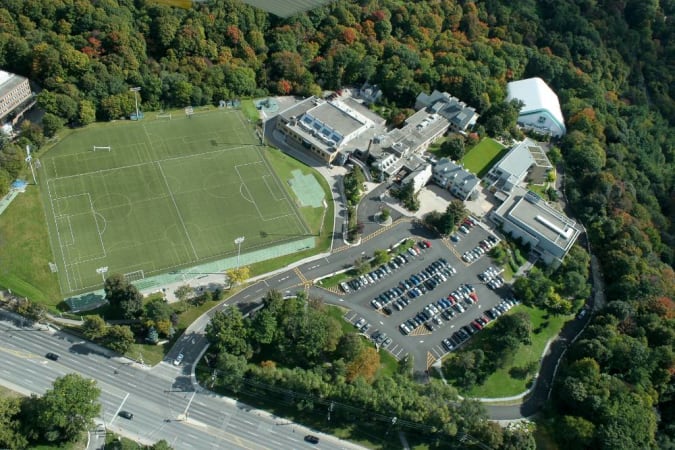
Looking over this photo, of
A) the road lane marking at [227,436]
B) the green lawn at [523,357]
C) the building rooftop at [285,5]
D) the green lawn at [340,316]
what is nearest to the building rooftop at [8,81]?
the building rooftop at [285,5]

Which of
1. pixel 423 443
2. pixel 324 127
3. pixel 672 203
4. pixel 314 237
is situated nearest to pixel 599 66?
pixel 672 203

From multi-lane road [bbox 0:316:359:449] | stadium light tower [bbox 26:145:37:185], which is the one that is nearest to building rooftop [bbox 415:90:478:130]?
multi-lane road [bbox 0:316:359:449]

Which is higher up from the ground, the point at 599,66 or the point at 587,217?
the point at 599,66

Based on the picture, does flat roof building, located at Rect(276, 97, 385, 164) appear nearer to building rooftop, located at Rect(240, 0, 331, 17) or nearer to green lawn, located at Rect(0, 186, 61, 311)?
building rooftop, located at Rect(240, 0, 331, 17)

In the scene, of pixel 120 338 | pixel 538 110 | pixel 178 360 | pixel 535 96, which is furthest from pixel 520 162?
pixel 120 338

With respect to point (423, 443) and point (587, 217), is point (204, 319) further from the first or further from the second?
point (587, 217)

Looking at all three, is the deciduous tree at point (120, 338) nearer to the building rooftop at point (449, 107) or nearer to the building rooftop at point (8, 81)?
the building rooftop at point (8, 81)
